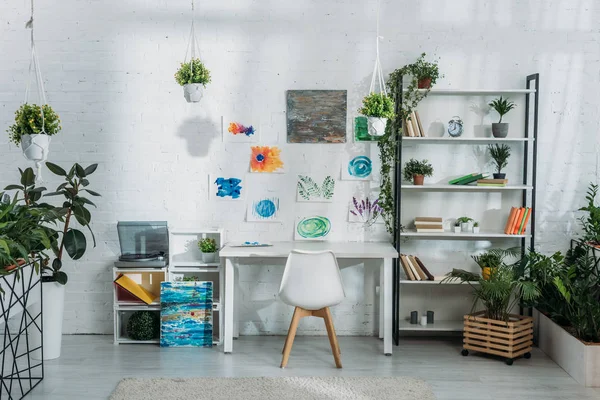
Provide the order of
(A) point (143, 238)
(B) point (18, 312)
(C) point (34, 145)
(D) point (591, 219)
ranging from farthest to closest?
(A) point (143, 238)
(D) point (591, 219)
(C) point (34, 145)
(B) point (18, 312)

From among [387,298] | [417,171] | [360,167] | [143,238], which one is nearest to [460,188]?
[417,171]

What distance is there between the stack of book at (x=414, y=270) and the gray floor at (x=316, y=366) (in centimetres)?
51

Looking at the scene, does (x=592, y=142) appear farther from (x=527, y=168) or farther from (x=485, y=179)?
(x=485, y=179)

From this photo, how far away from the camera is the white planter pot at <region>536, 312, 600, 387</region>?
4.13 m

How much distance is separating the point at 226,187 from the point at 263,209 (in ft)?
1.12

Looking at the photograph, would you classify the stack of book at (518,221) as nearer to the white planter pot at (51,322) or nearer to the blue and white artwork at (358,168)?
the blue and white artwork at (358,168)

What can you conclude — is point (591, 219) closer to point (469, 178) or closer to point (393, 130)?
point (469, 178)

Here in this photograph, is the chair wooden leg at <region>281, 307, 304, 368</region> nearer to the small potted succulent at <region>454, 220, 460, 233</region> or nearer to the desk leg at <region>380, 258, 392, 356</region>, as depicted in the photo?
the desk leg at <region>380, 258, 392, 356</region>

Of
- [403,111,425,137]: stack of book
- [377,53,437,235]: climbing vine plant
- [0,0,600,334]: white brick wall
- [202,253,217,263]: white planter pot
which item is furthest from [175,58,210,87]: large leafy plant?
[403,111,425,137]: stack of book

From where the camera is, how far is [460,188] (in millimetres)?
5086

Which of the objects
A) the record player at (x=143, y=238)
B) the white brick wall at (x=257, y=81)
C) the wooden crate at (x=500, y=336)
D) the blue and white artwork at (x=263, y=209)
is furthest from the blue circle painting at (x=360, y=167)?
the record player at (x=143, y=238)

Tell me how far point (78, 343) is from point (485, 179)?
3.34 m

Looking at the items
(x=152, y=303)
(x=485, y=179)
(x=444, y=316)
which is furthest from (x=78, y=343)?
(x=485, y=179)

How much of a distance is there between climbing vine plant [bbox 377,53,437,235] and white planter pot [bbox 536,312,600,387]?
1.29 meters
